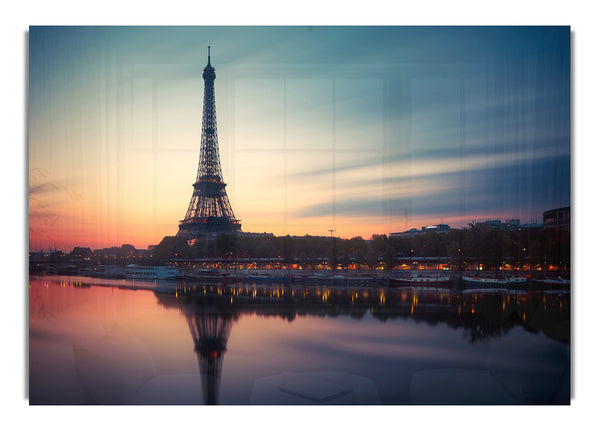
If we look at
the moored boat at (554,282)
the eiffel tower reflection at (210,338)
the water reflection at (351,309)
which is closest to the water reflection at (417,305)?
the water reflection at (351,309)

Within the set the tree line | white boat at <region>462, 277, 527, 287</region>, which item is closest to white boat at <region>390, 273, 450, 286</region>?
the tree line

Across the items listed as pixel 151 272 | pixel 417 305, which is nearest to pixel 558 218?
pixel 417 305

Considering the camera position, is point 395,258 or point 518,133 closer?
point 518,133

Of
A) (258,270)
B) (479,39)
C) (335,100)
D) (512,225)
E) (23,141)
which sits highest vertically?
(479,39)

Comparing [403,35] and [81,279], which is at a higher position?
[403,35]

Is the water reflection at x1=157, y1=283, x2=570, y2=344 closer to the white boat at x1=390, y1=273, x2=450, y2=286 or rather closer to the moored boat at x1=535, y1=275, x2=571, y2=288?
the moored boat at x1=535, y1=275, x2=571, y2=288

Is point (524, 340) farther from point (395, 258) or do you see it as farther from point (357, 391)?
point (395, 258)
